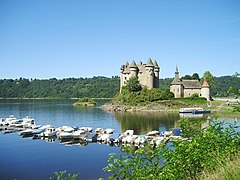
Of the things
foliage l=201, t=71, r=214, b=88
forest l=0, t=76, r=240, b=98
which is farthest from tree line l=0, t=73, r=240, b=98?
foliage l=201, t=71, r=214, b=88

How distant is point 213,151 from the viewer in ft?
19.5

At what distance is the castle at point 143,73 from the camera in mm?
70500

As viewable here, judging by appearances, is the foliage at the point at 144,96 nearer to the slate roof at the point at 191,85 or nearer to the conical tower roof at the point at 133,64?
the slate roof at the point at 191,85

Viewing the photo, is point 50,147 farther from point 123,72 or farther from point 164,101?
point 123,72

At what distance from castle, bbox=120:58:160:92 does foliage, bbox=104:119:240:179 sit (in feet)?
211

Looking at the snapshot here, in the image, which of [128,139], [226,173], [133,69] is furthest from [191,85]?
[226,173]

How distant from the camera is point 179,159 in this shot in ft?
18.2

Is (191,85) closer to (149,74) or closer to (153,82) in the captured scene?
(153,82)

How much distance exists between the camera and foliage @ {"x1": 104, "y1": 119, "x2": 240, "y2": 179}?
5.20 meters

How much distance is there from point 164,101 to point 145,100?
4.87 metres

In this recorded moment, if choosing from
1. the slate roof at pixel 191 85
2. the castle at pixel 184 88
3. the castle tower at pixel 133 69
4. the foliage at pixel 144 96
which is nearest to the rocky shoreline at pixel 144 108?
the foliage at pixel 144 96

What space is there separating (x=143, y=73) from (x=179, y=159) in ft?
218

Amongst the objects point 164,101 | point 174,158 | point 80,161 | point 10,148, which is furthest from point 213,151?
point 164,101

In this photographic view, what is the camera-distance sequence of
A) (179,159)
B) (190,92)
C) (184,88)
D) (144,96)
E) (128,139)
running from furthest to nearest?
1. (184,88)
2. (190,92)
3. (144,96)
4. (128,139)
5. (179,159)
